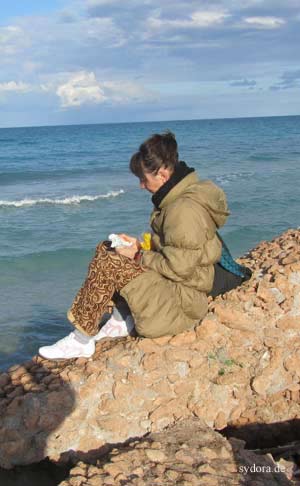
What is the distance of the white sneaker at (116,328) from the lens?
15.5 ft

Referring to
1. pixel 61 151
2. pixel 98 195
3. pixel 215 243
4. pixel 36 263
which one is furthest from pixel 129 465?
pixel 61 151

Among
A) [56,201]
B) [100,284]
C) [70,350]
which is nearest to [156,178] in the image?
[100,284]

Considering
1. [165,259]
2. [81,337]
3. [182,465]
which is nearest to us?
[182,465]

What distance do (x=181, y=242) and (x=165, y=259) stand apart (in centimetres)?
19

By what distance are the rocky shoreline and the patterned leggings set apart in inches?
13.1

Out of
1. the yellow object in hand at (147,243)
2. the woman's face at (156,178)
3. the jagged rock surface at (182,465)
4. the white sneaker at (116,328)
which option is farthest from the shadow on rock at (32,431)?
the woman's face at (156,178)

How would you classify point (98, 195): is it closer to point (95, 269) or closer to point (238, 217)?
point (238, 217)

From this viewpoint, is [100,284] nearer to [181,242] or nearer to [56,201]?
[181,242]

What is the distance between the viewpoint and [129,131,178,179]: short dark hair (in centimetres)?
422

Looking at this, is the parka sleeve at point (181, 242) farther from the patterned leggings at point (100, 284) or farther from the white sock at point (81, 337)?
the white sock at point (81, 337)

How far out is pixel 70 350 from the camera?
4570mm

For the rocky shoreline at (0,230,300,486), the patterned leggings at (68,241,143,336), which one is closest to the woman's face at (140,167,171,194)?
the patterned leggings at (68,241,143,336)

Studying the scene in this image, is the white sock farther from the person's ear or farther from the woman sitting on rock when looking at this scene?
the person's ear

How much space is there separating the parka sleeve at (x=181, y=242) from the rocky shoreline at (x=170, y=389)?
0.54 metres
